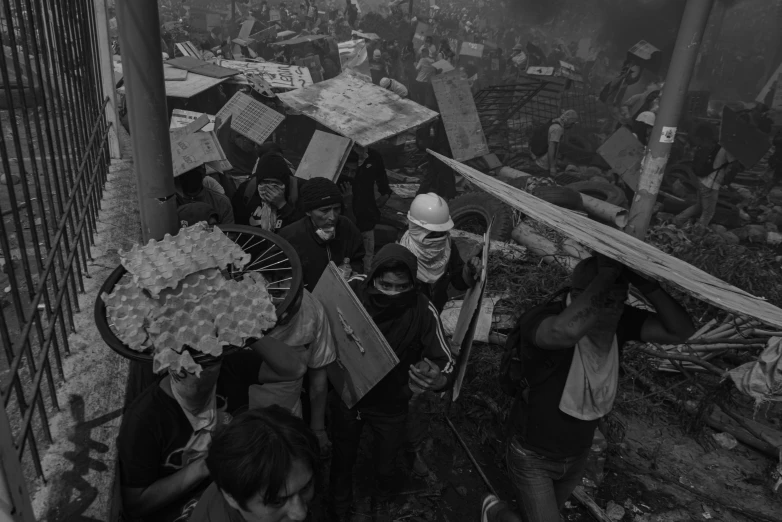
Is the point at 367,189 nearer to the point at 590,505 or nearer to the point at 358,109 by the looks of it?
the point at 358,109

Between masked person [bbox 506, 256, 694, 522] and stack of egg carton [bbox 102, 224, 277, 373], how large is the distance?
137 centimetres

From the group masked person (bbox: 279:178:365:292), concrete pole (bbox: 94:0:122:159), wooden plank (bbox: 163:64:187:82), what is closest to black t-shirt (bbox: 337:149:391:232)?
masked person (bbox: 279:178:365:292)

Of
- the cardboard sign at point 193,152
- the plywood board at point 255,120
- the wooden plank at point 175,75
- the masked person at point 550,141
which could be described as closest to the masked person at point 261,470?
the cardboard sign at point 193,152

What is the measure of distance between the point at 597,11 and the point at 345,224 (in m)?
26.5

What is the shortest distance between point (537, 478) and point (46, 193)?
306cm

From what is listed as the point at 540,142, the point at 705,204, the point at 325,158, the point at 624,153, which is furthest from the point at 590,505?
the point at 540,142

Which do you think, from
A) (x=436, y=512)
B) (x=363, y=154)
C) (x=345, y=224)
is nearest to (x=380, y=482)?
(x=436, y=512)

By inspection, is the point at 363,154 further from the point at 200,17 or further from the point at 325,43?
the point at 200,17

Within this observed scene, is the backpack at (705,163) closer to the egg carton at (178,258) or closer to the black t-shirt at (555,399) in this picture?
the black t-shirt at (555,399)

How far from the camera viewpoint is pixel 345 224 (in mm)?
3916

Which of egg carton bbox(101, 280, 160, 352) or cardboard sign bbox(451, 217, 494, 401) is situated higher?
egg carton bbox(101, 280, 160, 352)

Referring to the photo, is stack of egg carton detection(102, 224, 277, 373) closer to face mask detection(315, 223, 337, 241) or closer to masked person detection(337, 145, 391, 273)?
face mask detection(315, 223, 337, 241)

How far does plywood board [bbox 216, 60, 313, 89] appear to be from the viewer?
37.8 ft

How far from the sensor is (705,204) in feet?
30.4
